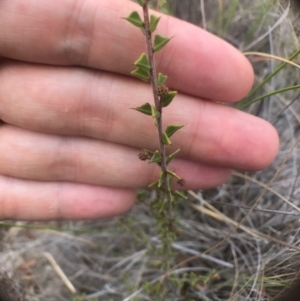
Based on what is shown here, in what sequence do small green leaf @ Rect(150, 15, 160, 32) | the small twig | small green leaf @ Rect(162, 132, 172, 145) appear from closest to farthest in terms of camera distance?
small green leaf @ Rect(150, 15, 160, 32) < small green leaf @ Rect(162, 132, 172, 145) < the small twig

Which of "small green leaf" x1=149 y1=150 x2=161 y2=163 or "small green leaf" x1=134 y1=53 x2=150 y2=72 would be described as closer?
"small green leaf" x1=134 y1=53 x2=150 y2=72

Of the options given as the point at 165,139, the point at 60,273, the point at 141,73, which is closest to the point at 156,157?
the point at 165,139

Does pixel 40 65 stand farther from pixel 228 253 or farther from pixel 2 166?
pixel 228 253

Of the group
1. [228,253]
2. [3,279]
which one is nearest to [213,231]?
[228,253]

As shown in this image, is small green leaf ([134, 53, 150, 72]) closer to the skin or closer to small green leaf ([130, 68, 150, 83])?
small green leaf ([130, 68, 150, 83])

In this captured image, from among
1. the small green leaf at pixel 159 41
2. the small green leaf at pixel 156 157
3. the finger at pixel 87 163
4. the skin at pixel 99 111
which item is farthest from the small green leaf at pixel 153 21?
the finger at pixel 87 163

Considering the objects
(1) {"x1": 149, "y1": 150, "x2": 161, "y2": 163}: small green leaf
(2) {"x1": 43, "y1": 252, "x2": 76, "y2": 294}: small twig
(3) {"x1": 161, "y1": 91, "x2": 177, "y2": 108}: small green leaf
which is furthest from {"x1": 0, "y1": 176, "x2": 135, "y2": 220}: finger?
(3) {"x1": 161, "y1": 91, "x2": 177, "y2": 108}: small green leaf
